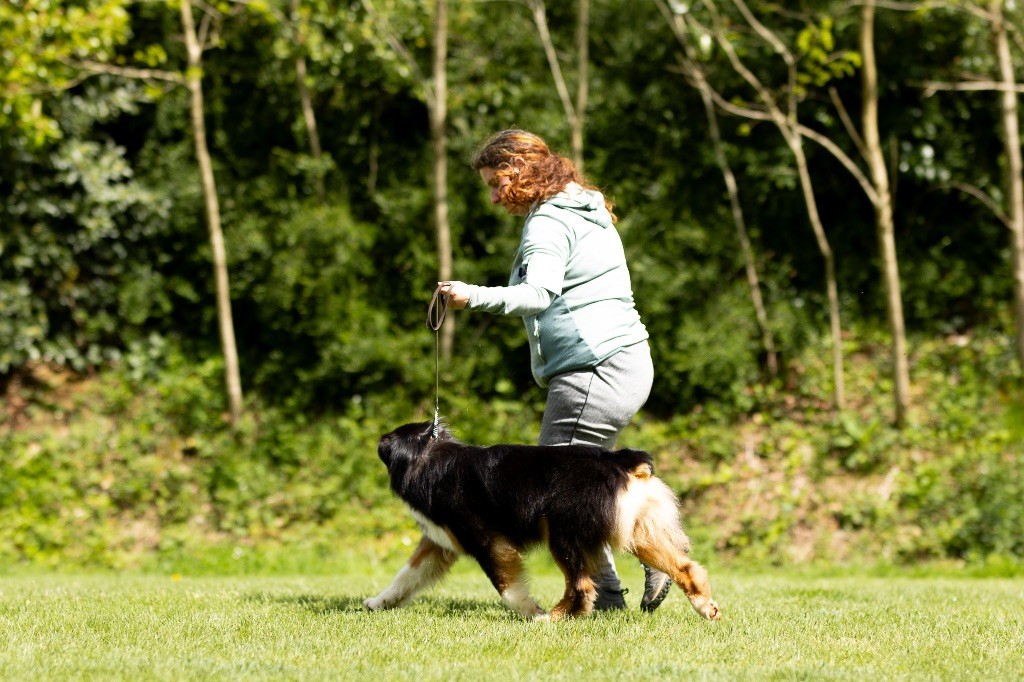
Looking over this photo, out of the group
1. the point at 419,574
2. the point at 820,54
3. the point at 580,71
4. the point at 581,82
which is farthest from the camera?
the point at 580,71

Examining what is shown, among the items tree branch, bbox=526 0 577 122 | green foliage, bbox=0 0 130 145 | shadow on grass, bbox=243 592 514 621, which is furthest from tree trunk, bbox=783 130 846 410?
green foliage, bbox=0 0 130 145

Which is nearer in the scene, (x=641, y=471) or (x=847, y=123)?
(x=641, y=471)

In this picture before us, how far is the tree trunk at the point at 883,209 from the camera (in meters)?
10.2

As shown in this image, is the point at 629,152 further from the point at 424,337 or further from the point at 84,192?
the point at 84,192

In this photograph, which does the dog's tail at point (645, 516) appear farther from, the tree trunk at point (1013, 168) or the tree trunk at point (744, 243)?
the tree trunk at point (744, 243)

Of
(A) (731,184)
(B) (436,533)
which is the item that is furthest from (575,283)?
(A) (731,184)

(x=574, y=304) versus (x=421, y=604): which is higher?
(x=574, y=304)

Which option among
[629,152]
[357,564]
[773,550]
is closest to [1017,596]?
[773,550]

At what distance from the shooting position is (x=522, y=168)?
479cm

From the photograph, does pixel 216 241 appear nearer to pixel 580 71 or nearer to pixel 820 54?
pixel 580 71

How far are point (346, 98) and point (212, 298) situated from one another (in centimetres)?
266

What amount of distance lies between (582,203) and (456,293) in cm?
79

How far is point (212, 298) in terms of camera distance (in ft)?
40.0

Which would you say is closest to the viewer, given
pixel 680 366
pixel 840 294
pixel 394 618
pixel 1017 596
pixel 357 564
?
pixel 394 618
